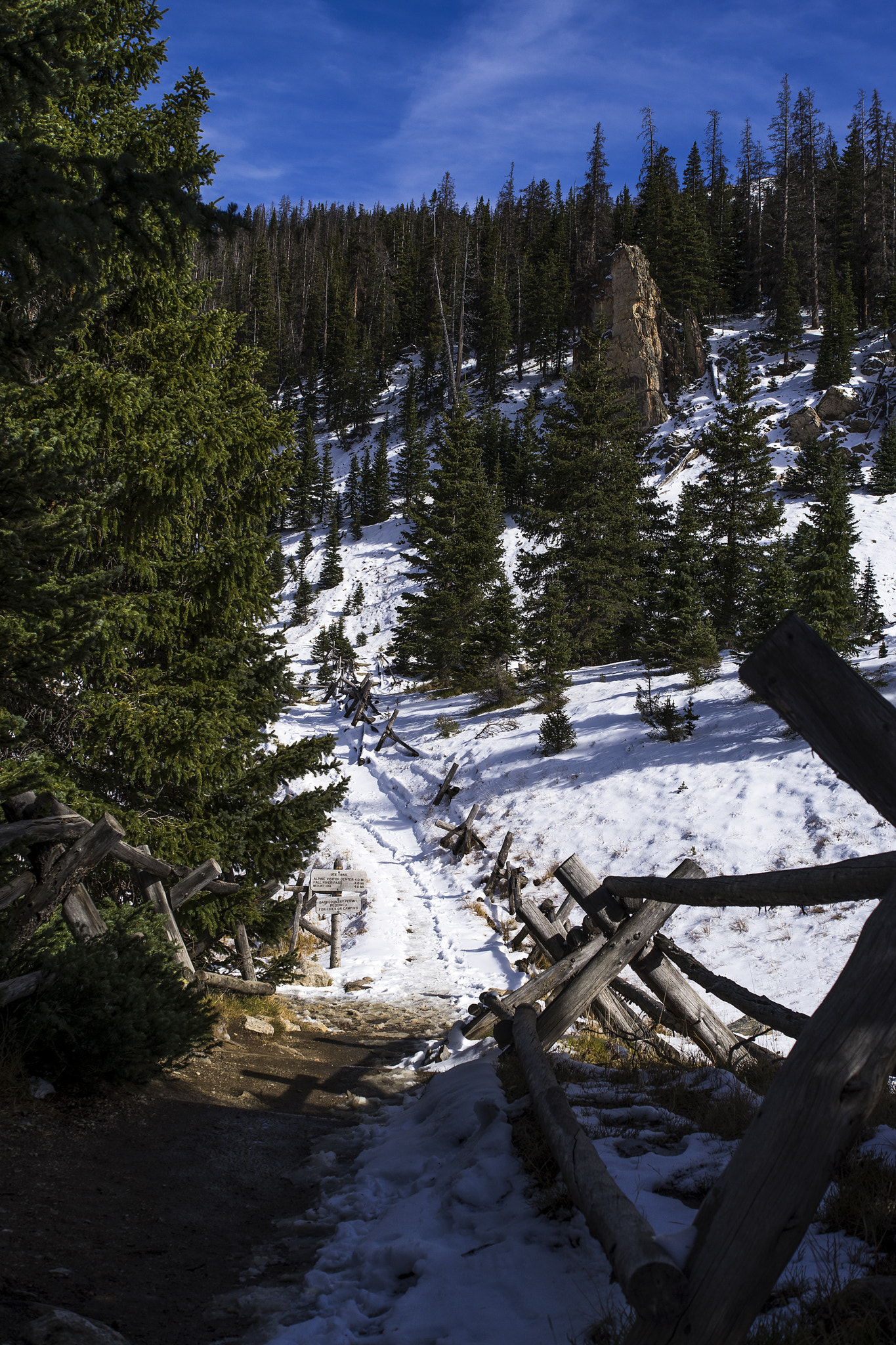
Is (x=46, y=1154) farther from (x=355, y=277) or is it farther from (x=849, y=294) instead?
(x=355, y=277)

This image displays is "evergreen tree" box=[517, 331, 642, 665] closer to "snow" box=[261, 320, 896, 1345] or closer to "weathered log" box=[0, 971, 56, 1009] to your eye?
"snow" box=[261, 320, 896, 1345]

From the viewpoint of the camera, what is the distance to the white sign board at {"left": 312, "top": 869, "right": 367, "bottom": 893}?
14.2m

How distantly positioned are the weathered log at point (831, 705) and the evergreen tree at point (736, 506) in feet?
96.7

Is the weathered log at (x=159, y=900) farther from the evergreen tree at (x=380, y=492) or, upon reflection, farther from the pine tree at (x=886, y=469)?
the evergreen tree at (x=380, y=492)

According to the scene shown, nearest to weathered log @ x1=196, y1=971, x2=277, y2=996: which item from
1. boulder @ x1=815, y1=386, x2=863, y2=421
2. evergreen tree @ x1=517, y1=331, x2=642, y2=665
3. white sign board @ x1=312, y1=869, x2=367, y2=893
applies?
white sign board @ x1=312, y1=869, x2=367, y2=893

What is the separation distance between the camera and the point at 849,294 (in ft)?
184

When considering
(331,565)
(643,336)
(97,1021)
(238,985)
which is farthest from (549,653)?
(643,336)

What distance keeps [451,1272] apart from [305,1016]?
6778 mm

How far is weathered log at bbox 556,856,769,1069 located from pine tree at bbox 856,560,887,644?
56.1 ft

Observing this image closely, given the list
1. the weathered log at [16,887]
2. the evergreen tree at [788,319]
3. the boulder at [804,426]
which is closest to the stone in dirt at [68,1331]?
the weathered log at [16,887]

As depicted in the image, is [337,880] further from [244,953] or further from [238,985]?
[238,985]

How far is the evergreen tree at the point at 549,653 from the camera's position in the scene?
2358 centimetres

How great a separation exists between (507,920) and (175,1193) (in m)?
11.2

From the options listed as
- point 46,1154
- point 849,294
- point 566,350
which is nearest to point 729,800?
point 46,1154
